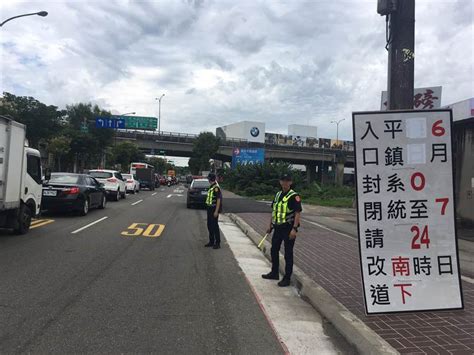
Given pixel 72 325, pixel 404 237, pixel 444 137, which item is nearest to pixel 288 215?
pixel 404 237

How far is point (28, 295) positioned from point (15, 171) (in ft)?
17.3

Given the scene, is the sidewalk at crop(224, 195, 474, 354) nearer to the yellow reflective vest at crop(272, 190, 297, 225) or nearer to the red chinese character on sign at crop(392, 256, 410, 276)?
the red chinese character on sign at crop(392, 256, 410, 276)

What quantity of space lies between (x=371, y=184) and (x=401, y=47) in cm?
229

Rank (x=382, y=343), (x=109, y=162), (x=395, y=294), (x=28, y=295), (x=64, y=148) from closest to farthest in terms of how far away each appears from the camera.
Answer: (x=382, y=343) → (x=395, y=294) → (x=28, y=295) → (x=64, y=148) → (x=109, y=162)

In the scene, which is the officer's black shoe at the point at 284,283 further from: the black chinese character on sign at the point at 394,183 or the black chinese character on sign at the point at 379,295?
the black chinese character on sign at the point at 394,183

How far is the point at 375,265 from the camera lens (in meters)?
5.35

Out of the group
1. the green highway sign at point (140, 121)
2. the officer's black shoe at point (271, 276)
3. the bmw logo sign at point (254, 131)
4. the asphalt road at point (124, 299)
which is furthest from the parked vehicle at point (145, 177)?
the bmw logo sign at point (254, 131)

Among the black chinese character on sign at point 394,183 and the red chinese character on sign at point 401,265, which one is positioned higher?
the black chinese character on sign at point 394,183

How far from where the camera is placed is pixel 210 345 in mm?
4605

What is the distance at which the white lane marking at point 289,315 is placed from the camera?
4.71 meters

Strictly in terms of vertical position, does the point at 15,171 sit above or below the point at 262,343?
above

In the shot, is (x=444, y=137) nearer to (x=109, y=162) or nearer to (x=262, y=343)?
(x=262, y=343)

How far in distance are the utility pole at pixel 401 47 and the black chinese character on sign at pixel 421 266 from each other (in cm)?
234

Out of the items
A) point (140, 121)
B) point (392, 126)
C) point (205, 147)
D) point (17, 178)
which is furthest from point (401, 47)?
point (205, 147)
